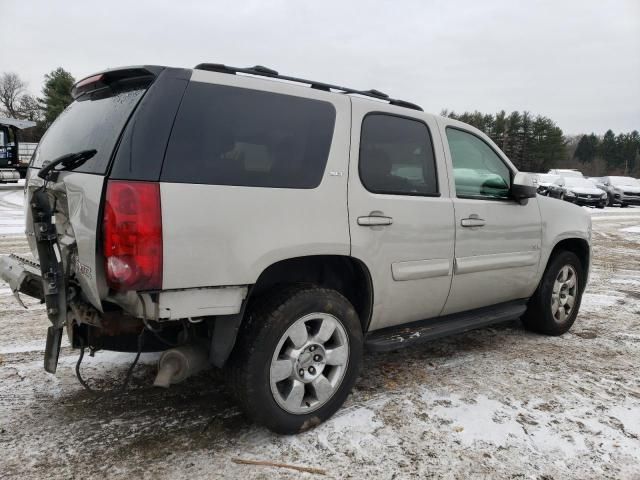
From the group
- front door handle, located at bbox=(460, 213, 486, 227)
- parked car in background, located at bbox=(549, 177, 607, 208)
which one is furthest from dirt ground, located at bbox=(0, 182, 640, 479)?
parked car in background, located at bbox=(549, 177, 607, 208)

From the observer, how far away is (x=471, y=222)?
3.38 meters

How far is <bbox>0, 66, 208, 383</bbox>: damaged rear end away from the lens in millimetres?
2070

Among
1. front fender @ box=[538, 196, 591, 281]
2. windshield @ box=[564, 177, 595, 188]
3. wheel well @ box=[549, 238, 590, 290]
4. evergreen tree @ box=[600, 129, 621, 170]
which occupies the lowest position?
wheel well @ box=[549, 238, 590, 290]

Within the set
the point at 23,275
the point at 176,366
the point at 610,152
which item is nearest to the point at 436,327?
the point at 176,366

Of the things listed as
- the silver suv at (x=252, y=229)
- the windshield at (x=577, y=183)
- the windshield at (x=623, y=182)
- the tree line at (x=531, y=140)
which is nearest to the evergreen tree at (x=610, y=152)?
the tree line at (x=531, y=140)

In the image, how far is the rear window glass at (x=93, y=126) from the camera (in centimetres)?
224

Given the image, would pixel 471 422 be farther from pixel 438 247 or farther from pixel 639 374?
pixel 639 374

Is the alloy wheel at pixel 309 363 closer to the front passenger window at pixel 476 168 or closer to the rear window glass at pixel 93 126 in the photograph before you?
the rear window glass at pixel 93 126

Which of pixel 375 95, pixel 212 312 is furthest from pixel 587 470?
pixel 375 95

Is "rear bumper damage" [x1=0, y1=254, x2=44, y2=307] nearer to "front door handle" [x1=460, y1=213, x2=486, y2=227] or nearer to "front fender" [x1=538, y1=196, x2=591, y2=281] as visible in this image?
"front door handle" [x1=460, y1=213, x2=486, y2=227]

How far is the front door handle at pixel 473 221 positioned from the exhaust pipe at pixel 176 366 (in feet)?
6.68

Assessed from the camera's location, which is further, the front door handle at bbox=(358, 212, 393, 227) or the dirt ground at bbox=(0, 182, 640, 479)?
the front door handle at bbox=(358, 212, 393, 227)

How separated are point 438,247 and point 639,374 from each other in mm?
1980

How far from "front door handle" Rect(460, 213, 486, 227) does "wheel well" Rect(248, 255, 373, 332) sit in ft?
3.05
